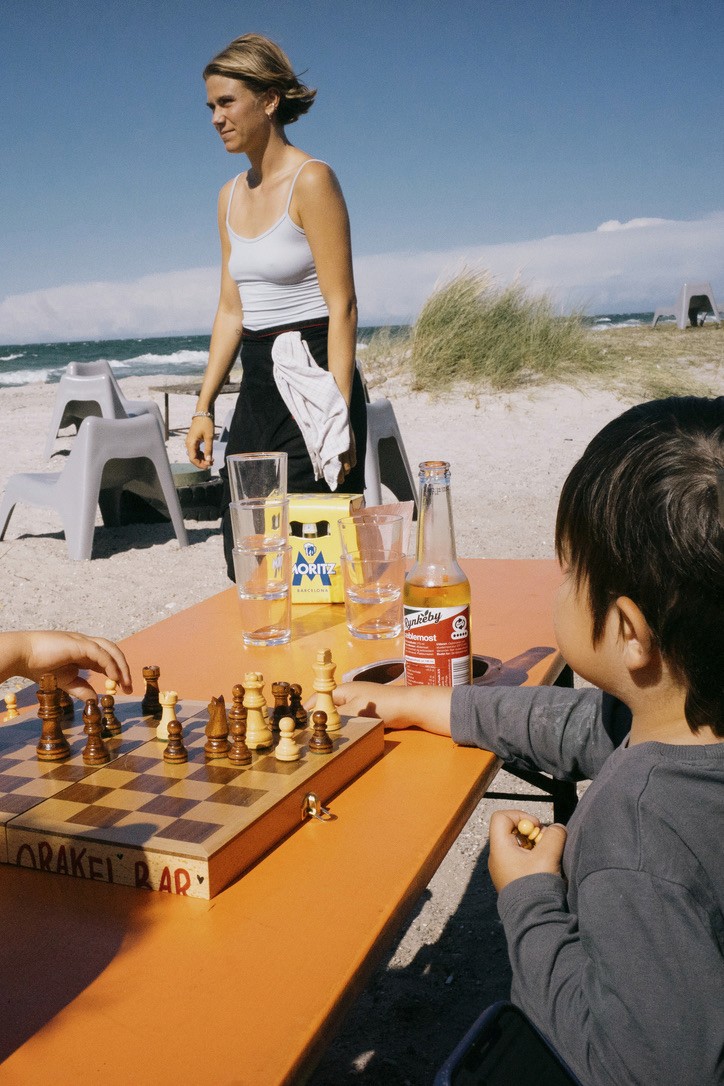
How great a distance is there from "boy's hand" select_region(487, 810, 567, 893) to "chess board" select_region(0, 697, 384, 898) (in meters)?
0.20

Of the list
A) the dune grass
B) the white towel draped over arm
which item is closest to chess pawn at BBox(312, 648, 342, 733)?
the white towel draped over arm

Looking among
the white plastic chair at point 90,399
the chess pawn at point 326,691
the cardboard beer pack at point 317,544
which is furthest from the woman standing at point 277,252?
the white plastic chair at point 90,399

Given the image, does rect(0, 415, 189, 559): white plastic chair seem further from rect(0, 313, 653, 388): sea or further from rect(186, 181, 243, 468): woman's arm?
rect(0, 313, 653, 388): sea

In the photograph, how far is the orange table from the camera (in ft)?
2.25

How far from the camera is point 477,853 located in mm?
2635

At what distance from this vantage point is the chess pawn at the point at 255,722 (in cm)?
112

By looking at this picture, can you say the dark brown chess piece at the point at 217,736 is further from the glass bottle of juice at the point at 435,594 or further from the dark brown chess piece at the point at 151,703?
the glass bottle of juice at the point at 435,594

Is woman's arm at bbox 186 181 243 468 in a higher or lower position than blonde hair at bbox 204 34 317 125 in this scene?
lower

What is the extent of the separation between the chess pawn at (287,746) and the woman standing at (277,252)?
5.30 feet

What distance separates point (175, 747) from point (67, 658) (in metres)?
0.39

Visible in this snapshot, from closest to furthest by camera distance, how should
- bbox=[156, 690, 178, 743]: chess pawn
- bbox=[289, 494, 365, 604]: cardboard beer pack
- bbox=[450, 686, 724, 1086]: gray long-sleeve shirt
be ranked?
bbox=[450, 686, 724, 1086]: gray long-sleeve shirt
bbox=[156, 690, 178, 743]: chess pawn
bbox=[289, 494, 365, 604]: cardboard beer pack

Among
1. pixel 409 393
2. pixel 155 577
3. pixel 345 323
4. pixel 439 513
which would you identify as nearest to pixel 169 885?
pixel 439 513

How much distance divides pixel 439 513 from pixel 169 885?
0.70 metres

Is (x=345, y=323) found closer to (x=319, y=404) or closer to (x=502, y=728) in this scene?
(x=319, y=404)
